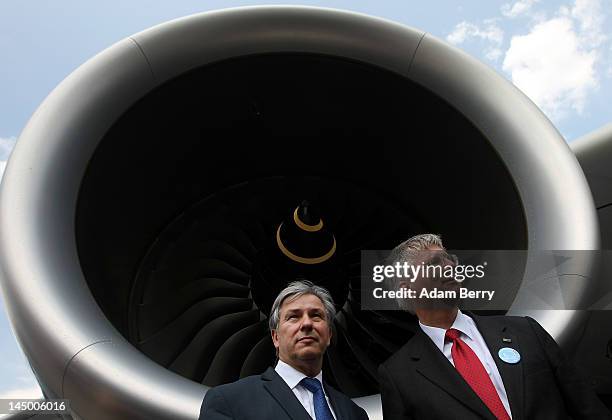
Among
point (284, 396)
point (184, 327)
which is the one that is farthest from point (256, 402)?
point (184, 327)

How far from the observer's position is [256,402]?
107cm

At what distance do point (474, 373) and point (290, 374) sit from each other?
0.99 ft

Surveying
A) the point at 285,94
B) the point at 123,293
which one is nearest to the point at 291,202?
the point at 285,94

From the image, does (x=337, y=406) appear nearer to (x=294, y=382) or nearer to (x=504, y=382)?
(x=294, y=382)

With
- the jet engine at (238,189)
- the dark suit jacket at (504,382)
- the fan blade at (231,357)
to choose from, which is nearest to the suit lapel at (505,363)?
the dark suit jacket at (504,382)

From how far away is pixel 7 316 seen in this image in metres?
1.71

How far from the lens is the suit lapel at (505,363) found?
1026mm

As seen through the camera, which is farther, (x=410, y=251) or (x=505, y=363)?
(x=410, y=251)

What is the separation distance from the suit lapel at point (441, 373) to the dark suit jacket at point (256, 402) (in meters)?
0.16

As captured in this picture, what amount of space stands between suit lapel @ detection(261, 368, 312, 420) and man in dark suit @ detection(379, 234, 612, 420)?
157mm

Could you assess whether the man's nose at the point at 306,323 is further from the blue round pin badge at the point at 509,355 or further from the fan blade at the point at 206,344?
the fan blade at the point at 206,344

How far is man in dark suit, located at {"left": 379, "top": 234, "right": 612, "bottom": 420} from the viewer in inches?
40.8

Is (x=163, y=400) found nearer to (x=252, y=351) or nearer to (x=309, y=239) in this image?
(x=252, y=351)

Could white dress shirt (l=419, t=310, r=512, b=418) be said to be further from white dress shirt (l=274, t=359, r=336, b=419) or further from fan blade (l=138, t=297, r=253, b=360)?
fan blade (l=138, t=297, r=253, b=360)
